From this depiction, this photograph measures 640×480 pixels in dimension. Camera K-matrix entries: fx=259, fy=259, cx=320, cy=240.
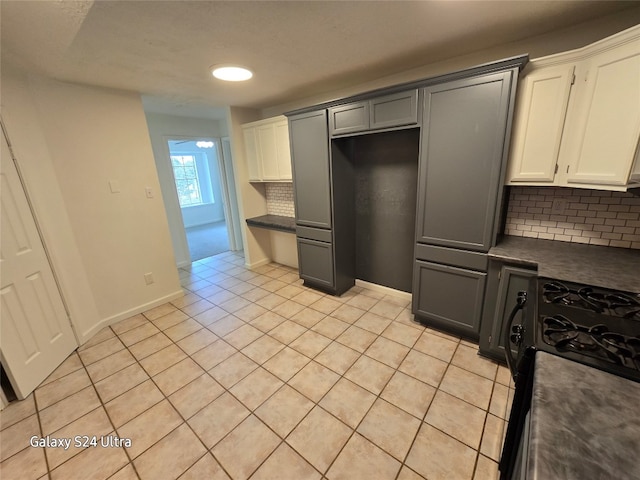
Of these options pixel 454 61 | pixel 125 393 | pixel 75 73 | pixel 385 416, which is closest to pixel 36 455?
pixel 125 393

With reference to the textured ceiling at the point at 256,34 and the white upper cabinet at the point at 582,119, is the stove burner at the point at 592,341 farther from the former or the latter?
the textured ceiling at the point at 256,34

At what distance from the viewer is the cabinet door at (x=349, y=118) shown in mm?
2344

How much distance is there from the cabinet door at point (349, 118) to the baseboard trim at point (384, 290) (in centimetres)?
182

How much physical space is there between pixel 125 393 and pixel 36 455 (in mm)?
471

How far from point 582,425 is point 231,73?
9.54 feet

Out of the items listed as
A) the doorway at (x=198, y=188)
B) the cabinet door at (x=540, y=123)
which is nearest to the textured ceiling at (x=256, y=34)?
the cabinet door at (x=540, y=123)

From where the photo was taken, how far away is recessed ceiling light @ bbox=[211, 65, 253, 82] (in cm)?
217

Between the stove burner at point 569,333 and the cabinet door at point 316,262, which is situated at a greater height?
the stove burner at point 569,333

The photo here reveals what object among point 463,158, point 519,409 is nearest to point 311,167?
point 463,158

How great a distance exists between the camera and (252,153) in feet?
12.1

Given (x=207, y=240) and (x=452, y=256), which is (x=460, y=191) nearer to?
(x=452, y=256)

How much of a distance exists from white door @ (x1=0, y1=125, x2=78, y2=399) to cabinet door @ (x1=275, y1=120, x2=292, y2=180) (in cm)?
233

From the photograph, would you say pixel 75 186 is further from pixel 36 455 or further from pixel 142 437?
pixel 142 437

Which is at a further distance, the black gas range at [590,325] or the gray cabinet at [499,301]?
the gray cabinet at [499,301]
